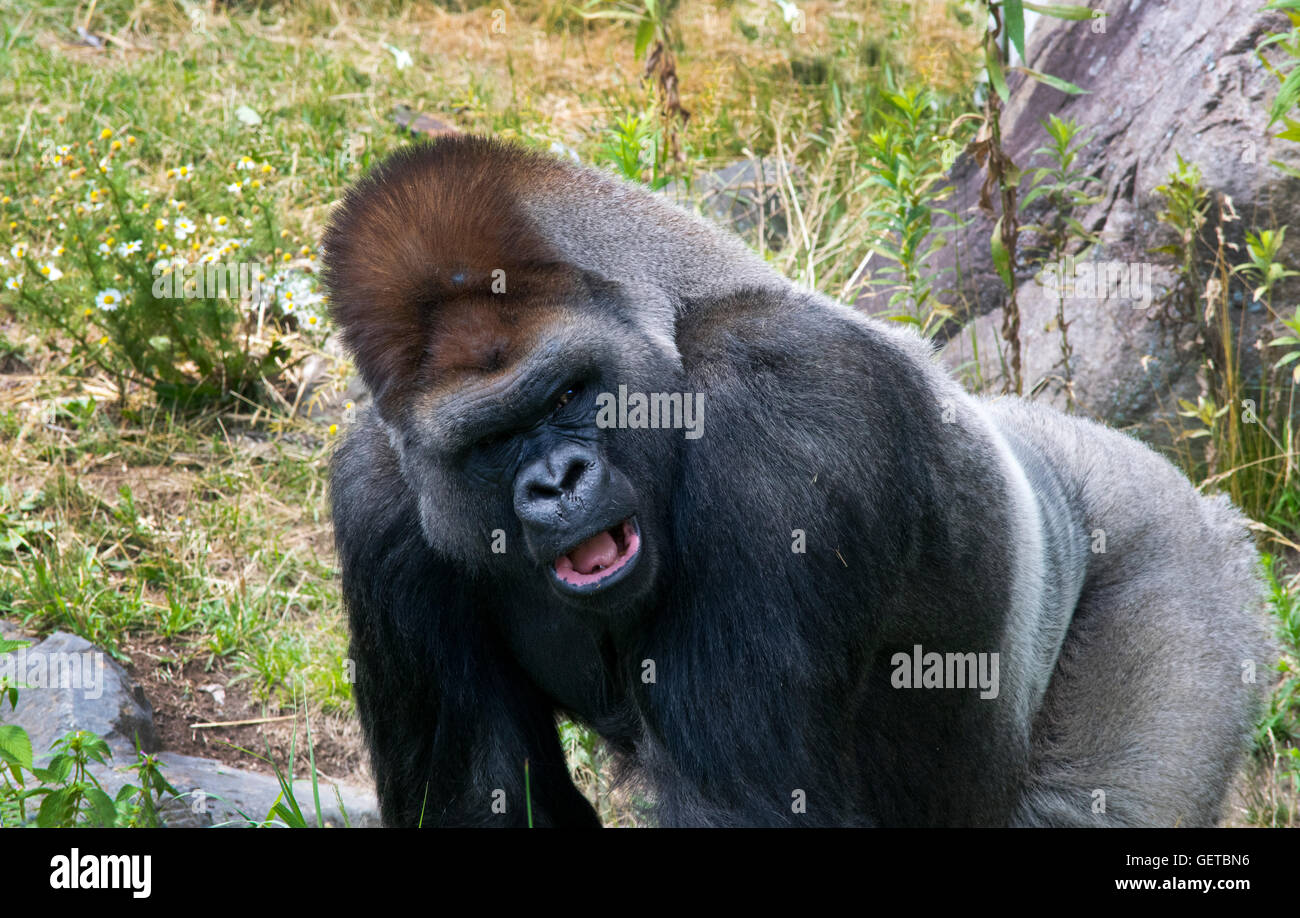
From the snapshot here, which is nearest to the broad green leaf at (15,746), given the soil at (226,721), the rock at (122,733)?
the rock at (122,733)

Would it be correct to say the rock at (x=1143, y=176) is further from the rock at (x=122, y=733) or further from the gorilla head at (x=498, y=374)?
the rock at (x=122, y=733)

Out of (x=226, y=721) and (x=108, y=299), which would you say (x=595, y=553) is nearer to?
(x=226, y=721)

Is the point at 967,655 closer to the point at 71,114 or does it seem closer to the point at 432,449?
the point at 432,449

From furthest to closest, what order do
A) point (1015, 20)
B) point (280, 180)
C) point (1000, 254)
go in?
1. point (280, 180)
2. point (1000, 254)
3. point (1015, 20)

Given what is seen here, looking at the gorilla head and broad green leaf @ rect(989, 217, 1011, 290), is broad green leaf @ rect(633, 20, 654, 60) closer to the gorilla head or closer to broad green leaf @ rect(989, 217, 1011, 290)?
broad green leaf @ rect(989, 217, 1011, 290)

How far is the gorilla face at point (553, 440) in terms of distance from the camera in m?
2.84

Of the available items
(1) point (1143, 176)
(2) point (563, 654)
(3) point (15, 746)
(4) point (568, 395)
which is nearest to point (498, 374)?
(4) point (568, 395)

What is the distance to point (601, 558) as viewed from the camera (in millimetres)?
2873

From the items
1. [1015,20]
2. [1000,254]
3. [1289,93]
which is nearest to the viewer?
[1289,93]

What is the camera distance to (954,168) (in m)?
6.70

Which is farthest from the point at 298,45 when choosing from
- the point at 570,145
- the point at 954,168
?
the point at 954,168

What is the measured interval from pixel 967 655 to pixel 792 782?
688mm

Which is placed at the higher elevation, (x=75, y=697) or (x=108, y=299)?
(x=108, y=299)

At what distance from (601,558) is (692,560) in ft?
0.79
